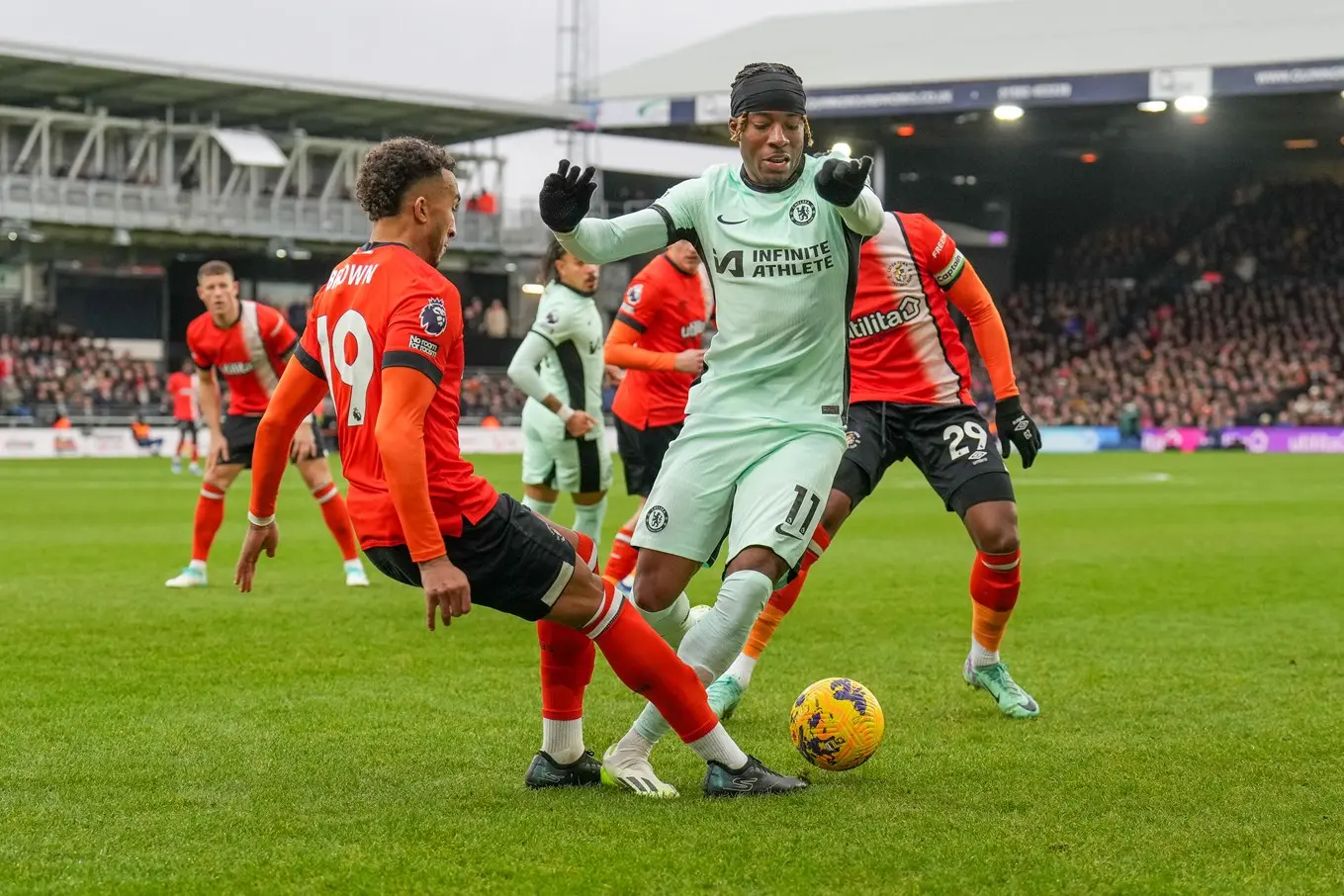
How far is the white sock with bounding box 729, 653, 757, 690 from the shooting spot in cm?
→ 669

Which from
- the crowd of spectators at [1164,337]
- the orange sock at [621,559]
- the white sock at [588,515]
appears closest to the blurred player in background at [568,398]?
the white sock at [588,515]

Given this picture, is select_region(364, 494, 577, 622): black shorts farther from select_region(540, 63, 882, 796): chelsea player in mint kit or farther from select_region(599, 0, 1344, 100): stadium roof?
select_region(599, 0, 1344, 100): stadium roof

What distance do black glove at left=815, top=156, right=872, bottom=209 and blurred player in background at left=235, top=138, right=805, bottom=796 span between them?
120 cm

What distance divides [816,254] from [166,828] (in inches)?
109

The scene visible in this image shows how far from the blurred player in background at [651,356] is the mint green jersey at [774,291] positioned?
8.49 ft

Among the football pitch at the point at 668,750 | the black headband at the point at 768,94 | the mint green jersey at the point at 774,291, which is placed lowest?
the football pitch at the point at 668,750

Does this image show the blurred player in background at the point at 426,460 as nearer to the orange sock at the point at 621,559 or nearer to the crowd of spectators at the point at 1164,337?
the orange sock at the point at 621,559

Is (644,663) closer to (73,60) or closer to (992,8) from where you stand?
(73,60)

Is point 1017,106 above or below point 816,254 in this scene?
above

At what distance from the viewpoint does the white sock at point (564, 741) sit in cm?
535

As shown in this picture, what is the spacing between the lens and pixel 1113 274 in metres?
51.2

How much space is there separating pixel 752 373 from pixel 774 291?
0.29 meters

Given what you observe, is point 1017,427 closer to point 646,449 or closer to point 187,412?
point 646,449

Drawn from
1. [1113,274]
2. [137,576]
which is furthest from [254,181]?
[137,576]
